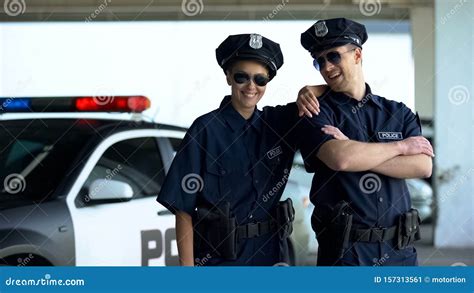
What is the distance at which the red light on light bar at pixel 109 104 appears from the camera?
555 cm

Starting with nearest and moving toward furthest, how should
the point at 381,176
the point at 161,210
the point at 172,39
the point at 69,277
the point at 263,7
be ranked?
the point at 381,176 → the point at 69,277 → the point at 161,210 → the point at 263,7 → the point at 172,39

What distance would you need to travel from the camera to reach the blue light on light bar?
18.4 ft

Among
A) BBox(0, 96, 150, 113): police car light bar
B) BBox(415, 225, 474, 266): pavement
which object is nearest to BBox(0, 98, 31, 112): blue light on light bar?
BBox(0, 96, 150, 113): police car light bar

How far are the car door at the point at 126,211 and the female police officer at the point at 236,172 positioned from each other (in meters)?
1.64

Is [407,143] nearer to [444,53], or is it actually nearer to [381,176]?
[381,176]

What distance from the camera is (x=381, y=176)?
374 centimetres

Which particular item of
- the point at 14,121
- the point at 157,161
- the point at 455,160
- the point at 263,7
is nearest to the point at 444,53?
the point at 455,160

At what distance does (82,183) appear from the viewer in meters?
5.50

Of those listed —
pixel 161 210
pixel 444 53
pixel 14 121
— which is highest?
pixel 444 53

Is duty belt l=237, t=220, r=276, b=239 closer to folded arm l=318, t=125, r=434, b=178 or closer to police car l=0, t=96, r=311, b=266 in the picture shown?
folded arm l=318, t=125, r=434, b=178

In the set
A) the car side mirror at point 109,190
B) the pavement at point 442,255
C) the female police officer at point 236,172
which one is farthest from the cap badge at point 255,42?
the pavement at point 442,255

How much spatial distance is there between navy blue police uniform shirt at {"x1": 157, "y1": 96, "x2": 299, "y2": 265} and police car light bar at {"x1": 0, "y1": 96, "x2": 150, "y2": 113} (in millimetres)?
1785

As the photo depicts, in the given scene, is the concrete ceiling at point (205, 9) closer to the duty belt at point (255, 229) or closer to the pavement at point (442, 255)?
the pavement at point (442, 255)

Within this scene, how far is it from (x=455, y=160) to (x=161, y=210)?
4.63m
